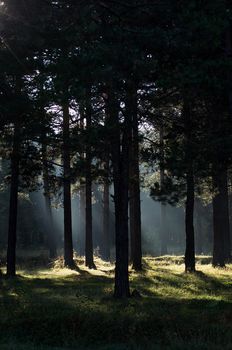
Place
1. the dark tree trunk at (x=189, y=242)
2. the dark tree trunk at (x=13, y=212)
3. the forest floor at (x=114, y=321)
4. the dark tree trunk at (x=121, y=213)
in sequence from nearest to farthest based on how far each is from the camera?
the forest floor at (x=114, y=321)
the dark tree trunk at (x=121, y=213)
the dark tree trunk at (x=13, y=212)
the dark tree trunk at (x=189, y=242)

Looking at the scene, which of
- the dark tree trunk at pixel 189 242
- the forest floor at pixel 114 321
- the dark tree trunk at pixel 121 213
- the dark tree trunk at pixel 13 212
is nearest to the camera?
the forest floor at pixel 114 321

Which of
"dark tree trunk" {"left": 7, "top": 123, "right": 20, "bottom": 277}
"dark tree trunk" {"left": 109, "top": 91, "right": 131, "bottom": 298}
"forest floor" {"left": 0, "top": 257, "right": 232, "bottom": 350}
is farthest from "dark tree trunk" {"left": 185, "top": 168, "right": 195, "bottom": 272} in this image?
"dark tree trunk" {"left": 109, "top": 91, "right": 131, "bottom": 298}

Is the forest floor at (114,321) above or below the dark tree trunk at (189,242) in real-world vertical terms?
below

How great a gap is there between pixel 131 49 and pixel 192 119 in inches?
359

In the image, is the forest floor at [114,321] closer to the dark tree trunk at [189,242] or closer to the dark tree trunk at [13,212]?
the dark tree trunk at [189,242]

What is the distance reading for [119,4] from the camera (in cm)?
1264

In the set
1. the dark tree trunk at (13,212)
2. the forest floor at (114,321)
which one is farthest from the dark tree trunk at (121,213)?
the dark tree trunk at (13,212)

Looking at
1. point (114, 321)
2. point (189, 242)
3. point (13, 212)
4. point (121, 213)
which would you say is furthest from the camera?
point (189, 242)

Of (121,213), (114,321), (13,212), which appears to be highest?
(13,212)

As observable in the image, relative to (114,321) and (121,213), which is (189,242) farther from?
(114,321)

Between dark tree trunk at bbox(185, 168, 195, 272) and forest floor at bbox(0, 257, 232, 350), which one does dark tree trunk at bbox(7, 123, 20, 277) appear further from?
dark tree trunk at bbox(185, 168, 195, 272)

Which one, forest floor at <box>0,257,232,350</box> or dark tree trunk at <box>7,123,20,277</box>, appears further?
dark tree trunk at <box>7,123,20,277</box>

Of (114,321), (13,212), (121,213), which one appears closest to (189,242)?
(13,212)

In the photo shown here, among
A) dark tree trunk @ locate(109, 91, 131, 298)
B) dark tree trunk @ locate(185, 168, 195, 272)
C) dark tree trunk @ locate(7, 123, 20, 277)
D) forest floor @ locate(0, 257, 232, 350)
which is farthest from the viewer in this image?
dark tree trunk @ locate(185, 168, 195, 272)
